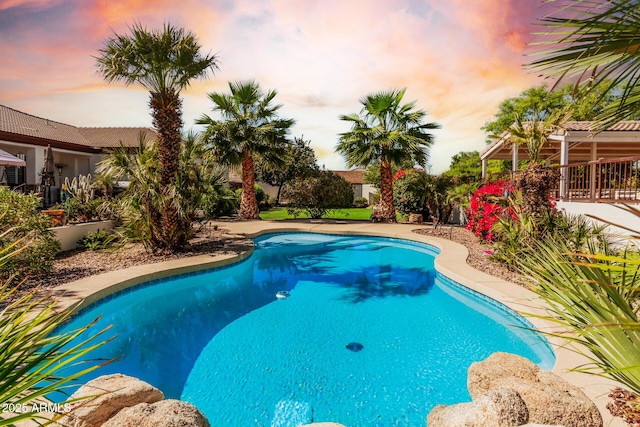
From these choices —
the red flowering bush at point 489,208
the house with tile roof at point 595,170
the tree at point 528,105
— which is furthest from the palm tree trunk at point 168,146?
the tree at point 528,105

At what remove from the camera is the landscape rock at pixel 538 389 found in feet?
10.0

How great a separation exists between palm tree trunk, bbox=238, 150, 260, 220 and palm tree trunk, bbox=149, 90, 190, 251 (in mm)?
8548

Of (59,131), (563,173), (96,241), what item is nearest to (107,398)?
(96,241)

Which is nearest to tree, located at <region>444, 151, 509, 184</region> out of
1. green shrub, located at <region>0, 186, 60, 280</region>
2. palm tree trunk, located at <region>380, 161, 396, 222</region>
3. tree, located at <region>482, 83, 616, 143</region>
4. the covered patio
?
tree, located at <region>482, 83, 616, 143</region>

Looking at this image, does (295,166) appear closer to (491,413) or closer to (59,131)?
(59,131)

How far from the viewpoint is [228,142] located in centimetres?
1847

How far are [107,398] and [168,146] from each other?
858 centimetres

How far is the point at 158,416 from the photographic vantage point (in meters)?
2.89

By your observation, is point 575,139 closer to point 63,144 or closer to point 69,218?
point 69,218

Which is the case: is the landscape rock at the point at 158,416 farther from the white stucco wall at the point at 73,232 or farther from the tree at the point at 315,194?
the tree at the point at 315,194

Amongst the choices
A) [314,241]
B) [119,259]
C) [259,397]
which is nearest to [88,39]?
[119,259]

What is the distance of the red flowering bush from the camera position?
34.6 feet

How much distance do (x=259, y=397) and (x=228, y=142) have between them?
16017 millimetres

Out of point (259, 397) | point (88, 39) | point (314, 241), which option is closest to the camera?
point (259, 397)
